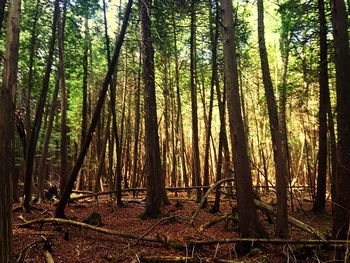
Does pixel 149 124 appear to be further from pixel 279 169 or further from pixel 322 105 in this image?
pixel 322 105

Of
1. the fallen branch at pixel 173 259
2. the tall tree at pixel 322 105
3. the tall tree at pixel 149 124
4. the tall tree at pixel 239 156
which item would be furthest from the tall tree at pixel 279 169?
the tall tree at pixel 322 105

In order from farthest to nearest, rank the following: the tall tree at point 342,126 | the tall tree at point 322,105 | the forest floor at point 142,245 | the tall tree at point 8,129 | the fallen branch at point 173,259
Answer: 1. the tall tree at point 322,105
2. the forest floor at point 142,245
3. the fallen branch at point 173,259
4. the tall tree at point 342,126
5. the tall tree at point 8,129

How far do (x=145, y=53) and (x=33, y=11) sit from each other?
15.4 ft

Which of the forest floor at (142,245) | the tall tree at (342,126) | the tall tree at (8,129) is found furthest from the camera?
the forest floor at (142,245)

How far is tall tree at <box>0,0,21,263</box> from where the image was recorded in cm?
386

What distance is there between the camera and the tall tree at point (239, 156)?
571 cm

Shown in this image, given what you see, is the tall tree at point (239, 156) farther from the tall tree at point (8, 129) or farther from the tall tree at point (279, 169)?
the tall tree at point (8, 129)

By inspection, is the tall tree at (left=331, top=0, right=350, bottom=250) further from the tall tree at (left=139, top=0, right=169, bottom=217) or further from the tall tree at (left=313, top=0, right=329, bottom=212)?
the tall tree at (left=313, top=0, right=329, bottom=212)

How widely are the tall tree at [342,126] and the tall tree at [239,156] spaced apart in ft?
4.42

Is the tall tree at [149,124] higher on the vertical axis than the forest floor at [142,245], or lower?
higher

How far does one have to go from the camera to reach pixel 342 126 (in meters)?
4.71

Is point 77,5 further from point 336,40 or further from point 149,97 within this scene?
point 336,40

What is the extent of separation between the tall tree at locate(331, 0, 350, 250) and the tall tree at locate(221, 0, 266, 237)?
1347 mm

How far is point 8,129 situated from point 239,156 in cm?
354
